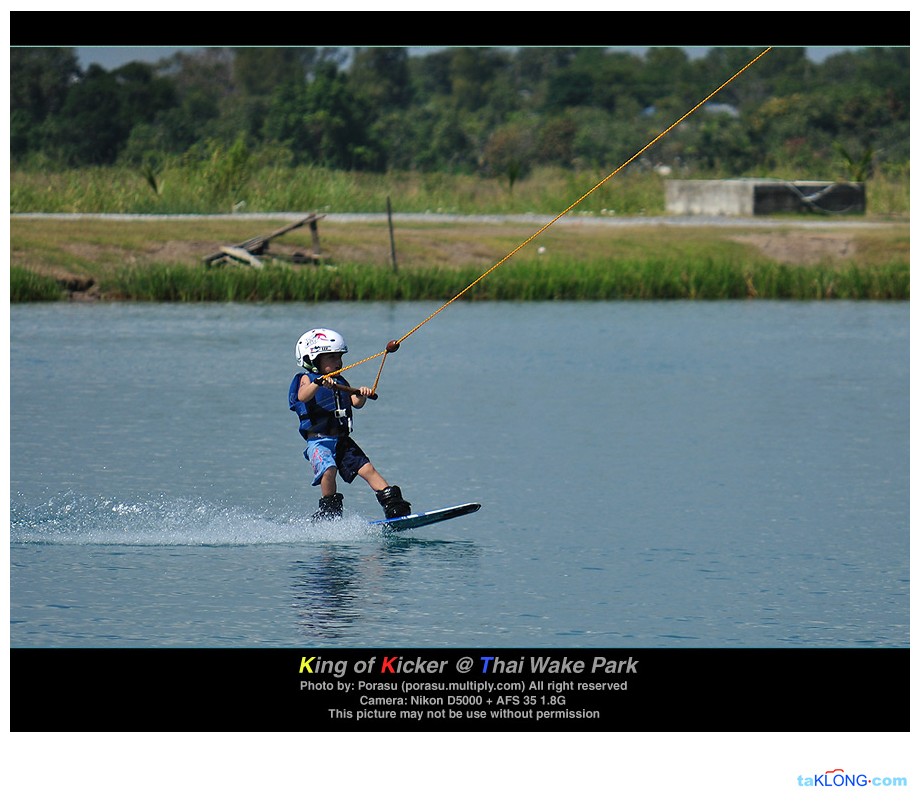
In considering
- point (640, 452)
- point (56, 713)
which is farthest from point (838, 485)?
point (56, 713)

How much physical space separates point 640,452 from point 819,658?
692 centimetres

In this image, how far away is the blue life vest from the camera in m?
12.2

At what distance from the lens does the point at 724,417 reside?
19.7 metres

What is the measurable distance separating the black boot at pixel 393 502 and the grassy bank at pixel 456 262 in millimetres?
18261

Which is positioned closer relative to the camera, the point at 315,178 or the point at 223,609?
the point at 223,609

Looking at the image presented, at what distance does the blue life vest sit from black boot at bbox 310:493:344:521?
0.67 metres

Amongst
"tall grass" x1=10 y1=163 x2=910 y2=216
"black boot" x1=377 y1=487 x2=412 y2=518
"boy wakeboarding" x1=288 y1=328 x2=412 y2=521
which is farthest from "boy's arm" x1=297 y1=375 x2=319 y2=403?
"tall grass" x1=10 y1=163 x2=910 y2=216

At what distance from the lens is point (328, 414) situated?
12.3 m

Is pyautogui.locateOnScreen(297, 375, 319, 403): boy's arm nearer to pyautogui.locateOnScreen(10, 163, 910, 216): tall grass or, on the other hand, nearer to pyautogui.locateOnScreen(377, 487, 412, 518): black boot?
pyautogui.locateOnScreen(377, 487, 412, 518): black boot

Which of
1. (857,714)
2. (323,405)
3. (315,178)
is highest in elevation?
(315,178)

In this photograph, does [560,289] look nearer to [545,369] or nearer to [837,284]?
[837,284]

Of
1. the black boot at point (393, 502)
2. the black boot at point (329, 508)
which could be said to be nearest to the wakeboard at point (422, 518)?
the black boot at point (393, 502)

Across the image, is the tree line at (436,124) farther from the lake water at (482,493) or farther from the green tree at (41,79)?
the lake water at (482,493)

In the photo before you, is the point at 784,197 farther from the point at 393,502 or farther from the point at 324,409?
the point at 324,409
